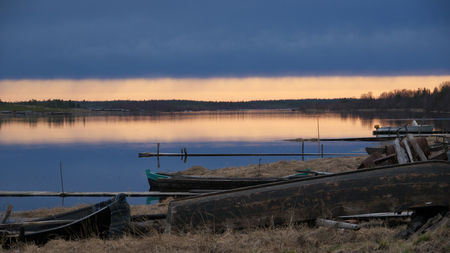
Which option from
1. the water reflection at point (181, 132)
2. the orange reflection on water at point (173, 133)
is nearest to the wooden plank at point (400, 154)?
the water reflection at point (181, 132)

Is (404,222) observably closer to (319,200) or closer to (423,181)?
(423,181)

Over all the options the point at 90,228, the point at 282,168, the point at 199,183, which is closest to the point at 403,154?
the point at 90,228

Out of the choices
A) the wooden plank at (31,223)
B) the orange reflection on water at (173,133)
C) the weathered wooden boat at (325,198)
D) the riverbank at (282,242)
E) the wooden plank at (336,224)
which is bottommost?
the orange reflection on water at (173,133)

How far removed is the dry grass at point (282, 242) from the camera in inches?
247

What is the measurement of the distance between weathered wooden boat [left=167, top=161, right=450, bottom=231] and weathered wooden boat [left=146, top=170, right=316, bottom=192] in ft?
35.1

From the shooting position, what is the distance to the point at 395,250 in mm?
5941

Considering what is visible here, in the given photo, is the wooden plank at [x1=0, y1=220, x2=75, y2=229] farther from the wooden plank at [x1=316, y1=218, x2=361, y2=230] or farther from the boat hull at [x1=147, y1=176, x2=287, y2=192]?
the boat hull at [x1=147, y1=176, x2=287, y2=192]

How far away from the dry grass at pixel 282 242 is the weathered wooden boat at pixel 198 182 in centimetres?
1103

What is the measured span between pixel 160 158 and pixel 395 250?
1621 inches

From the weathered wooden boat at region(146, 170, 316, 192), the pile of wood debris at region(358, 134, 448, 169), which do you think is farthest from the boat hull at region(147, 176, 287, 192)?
the pile of wood debris at region(358, 134, 448, 169)

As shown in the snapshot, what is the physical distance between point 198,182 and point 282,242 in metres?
14.6

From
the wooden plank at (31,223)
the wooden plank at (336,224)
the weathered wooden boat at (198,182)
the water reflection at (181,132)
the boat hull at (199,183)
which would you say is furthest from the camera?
the water reflection at (181,132)

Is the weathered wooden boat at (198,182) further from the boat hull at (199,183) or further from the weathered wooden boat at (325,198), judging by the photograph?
the weathered wooden boat at (325,198)

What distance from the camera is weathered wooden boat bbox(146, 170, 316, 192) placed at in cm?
1942
